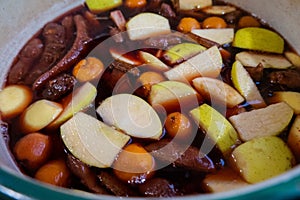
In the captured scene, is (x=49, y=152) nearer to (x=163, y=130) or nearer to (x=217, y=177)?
(x=163, y=130)

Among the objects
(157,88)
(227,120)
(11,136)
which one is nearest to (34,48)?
(11,136)

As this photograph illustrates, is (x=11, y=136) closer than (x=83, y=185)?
No

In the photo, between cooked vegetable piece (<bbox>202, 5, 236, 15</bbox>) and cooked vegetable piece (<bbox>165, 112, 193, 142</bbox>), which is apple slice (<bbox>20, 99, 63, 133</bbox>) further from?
cooked vegetable piece (<bbox>202, 5, 236, 15</bbox>)

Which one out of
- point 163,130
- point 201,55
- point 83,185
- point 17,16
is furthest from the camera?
point 17,16

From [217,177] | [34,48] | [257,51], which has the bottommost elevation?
[217,177]

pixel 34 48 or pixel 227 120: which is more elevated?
pixel 34 48

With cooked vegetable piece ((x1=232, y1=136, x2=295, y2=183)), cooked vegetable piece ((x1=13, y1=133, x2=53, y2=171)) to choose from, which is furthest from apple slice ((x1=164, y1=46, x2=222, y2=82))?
cooked vegetable piece ((x1=13, y1=133, x2=53, y2=171))
